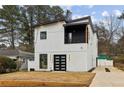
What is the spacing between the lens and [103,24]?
21.4 metres

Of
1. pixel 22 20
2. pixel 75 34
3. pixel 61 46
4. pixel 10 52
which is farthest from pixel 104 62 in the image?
pixel 22 20

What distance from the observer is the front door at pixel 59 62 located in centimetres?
1833

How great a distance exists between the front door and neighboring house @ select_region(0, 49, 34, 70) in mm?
1813

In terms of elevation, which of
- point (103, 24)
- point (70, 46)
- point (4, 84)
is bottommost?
point (4, 84)

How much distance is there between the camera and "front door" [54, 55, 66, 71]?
18328mm

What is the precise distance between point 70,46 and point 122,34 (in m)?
5.10

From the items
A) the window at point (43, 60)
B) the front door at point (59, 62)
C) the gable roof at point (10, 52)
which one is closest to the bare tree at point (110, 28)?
the front door at point (59, 62)

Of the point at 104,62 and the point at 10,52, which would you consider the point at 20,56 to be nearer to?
the point at 10,52

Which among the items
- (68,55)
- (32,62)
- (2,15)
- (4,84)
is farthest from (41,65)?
(4,84)

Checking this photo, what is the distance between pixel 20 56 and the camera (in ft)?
65.5

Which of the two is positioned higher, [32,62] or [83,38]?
[83,38]
